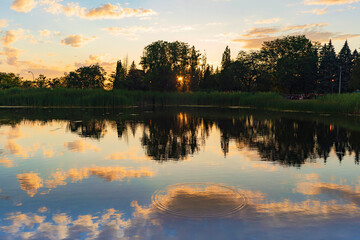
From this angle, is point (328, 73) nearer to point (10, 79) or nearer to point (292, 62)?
point (292, 62)

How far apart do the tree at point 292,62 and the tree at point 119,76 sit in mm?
35891

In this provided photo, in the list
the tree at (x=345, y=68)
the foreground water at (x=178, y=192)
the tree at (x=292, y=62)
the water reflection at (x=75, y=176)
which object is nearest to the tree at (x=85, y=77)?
the tree at (x=292, y=62)

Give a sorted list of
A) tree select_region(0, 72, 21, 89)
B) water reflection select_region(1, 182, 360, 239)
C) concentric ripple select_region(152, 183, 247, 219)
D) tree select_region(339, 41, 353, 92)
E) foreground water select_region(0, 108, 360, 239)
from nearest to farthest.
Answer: water reflection select_region(1, 182, 360, 239) → foreground water select_region(0, 108, 360, 239) → concentric ripple select_region(152, 183, 247, 219) → tree select_region(339, 41, 353, 92) → tree select_region(0, 72, 21, 89)

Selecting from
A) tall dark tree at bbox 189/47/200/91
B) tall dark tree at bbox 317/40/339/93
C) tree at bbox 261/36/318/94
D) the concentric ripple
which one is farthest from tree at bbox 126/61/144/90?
the concentric ripple

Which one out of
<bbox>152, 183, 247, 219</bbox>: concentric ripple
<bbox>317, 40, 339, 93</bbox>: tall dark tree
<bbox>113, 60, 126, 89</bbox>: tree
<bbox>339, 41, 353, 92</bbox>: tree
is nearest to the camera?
<bbox>152, 183, 247, 219</bbox>: concentric ripple

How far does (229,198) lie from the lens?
6004 mm

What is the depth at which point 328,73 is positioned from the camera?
67.9 metres

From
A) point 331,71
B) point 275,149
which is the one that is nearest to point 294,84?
point 331,71

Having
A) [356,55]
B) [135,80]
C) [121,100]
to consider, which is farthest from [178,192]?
[356,55]

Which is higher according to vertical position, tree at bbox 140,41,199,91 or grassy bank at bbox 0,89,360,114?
tree at bbox 140,41,199,91

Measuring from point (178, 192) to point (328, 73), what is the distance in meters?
70.5

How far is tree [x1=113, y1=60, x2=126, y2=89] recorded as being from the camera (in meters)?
79.7

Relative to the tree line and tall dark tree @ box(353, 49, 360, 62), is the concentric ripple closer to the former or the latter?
the tree line

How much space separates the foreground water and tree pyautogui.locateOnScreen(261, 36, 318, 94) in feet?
196
